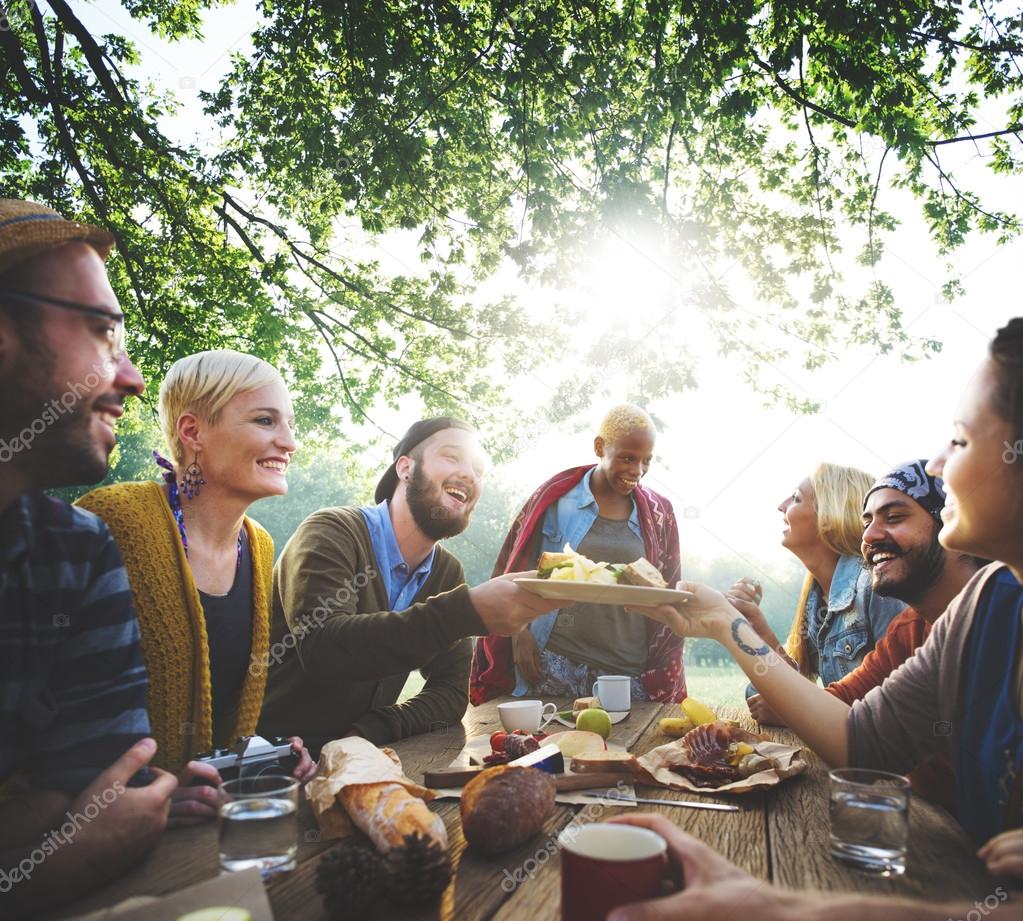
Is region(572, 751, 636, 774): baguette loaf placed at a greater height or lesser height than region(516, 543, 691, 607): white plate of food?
lesser

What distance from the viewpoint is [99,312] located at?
184 cm

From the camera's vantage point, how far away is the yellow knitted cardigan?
2582 millimetres

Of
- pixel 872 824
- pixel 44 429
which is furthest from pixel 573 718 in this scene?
pixel 44 429

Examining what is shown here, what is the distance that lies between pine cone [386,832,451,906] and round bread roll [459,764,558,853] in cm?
25

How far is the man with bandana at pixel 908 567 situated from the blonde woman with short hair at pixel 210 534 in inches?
104

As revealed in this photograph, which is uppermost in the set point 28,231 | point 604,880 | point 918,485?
point 28,231

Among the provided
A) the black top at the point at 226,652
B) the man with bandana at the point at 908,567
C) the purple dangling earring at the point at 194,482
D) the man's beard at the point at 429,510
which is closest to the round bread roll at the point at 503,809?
the black top at the point at 226,652

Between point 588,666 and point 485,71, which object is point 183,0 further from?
point 588,666

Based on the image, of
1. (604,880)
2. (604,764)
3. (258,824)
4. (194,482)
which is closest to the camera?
(604,880)

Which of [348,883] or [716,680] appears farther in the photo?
[716,680]

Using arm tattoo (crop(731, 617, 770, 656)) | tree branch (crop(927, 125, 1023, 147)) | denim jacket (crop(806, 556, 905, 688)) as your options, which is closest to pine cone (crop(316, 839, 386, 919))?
arm tattoo (crop(731, 617, 770, 656))

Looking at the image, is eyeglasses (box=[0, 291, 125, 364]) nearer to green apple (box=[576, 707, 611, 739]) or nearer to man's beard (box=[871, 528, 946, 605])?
green apple (box=[576, 707, 611, 739])

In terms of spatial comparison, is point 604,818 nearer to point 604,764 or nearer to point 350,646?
point 604,764

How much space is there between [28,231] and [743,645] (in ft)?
8.55
